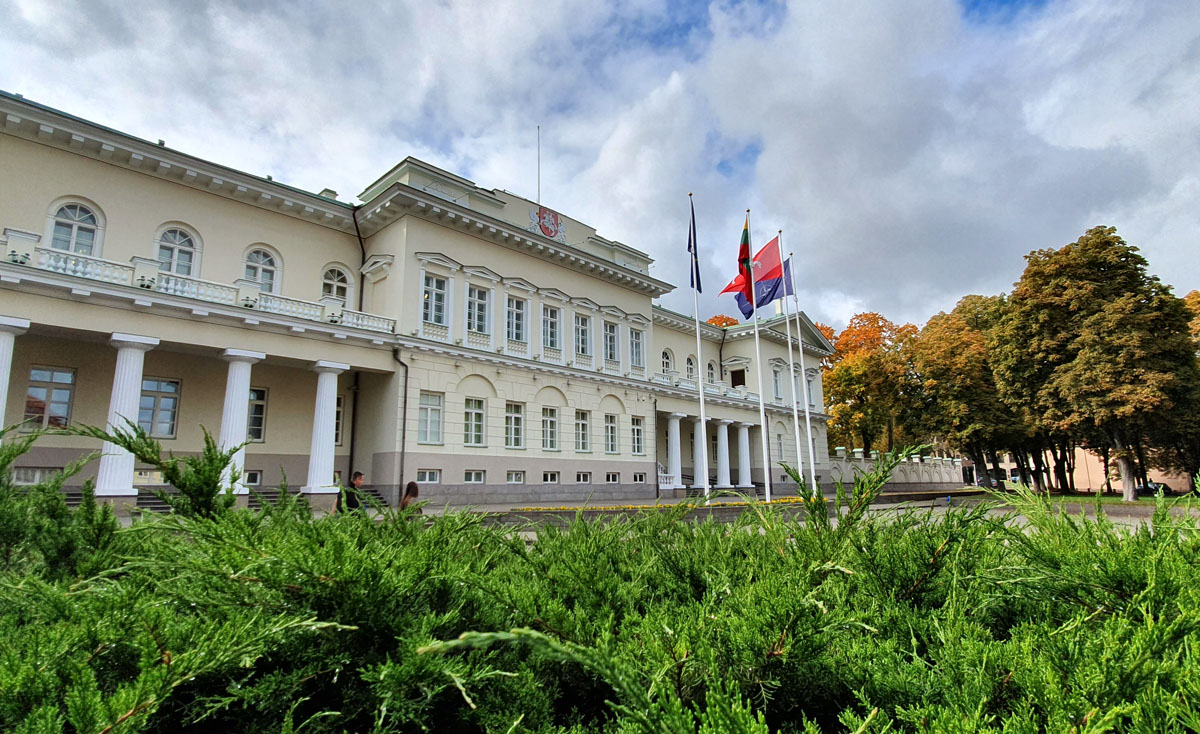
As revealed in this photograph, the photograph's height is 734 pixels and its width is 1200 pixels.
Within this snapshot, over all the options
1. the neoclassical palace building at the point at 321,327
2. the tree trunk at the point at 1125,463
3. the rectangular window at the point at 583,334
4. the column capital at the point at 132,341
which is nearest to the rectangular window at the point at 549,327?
the neoclassical palace building at the point at 321,327

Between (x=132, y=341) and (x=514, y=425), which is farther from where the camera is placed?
(x=514, y=425)

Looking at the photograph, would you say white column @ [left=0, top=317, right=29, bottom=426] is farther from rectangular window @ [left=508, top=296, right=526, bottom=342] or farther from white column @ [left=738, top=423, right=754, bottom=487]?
white column @ [left=738, top=423, right=754, bottom=487]

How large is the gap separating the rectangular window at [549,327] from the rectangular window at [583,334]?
50.1 inches

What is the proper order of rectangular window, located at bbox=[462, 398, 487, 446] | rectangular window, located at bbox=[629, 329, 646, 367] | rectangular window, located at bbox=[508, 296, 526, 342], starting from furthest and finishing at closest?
rectangular window, located at bbox=[629, 329, 646, 367]
rectangular window, located at bbox=[508, 296, 526, 342]
rectangular window, located at bbox=[462, 398, 487, 446]

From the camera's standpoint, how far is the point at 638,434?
29375 mm

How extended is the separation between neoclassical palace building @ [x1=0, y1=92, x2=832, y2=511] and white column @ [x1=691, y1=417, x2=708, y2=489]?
1441 mm

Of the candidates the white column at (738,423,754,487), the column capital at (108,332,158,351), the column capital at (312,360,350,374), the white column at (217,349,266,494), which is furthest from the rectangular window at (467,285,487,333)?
the white column at (738,423,754,487)

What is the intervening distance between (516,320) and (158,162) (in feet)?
41.9

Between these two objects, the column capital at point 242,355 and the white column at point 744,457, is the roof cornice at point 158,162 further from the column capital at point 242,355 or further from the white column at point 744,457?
the white column at point 744,457

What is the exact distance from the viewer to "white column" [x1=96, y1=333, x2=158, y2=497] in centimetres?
1521

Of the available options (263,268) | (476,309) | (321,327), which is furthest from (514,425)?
(263,268)

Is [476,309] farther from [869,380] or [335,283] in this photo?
[869,380]

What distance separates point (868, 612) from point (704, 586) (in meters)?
0.86

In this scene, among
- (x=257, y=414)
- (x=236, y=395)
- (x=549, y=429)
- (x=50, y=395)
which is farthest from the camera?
(x=549, y=429)
